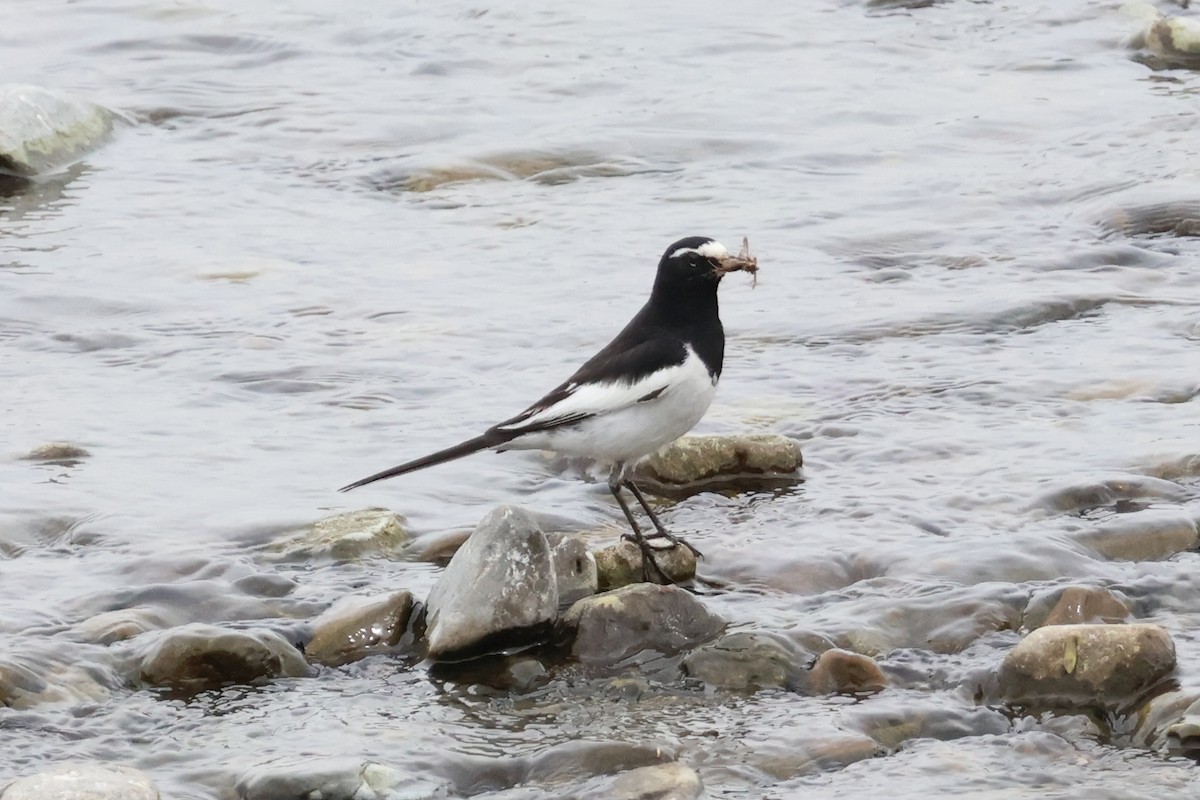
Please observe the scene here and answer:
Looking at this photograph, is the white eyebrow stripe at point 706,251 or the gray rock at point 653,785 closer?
the gray rock at point 653,785

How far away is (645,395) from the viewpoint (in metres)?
6.97

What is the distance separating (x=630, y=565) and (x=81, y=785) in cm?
258

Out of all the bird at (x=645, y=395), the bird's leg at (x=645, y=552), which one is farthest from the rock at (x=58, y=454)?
the bird's leg at (x=645, y=552)

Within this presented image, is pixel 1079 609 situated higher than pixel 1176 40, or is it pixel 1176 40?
pixel 1176 40

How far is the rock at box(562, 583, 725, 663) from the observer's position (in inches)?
245

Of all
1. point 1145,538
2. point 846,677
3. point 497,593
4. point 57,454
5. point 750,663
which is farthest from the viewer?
point 57,454

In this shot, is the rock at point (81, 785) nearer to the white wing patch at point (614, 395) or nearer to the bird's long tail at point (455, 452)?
the bird's long tail at point (455, 452)

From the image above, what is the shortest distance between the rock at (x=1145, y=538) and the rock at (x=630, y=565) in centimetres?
149

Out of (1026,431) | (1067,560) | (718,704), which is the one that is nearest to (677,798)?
(718,704)

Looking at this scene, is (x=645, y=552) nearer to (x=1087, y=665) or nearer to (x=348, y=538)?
(x=348, y=538)

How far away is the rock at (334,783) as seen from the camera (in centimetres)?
513

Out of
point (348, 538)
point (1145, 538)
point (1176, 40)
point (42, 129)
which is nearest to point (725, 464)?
point (348, 538)

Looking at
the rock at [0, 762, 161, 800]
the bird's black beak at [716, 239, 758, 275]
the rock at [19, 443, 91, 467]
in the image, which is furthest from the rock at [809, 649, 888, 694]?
the rock at [19, 443, 91, 467]

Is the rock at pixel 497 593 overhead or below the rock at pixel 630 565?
overhead
